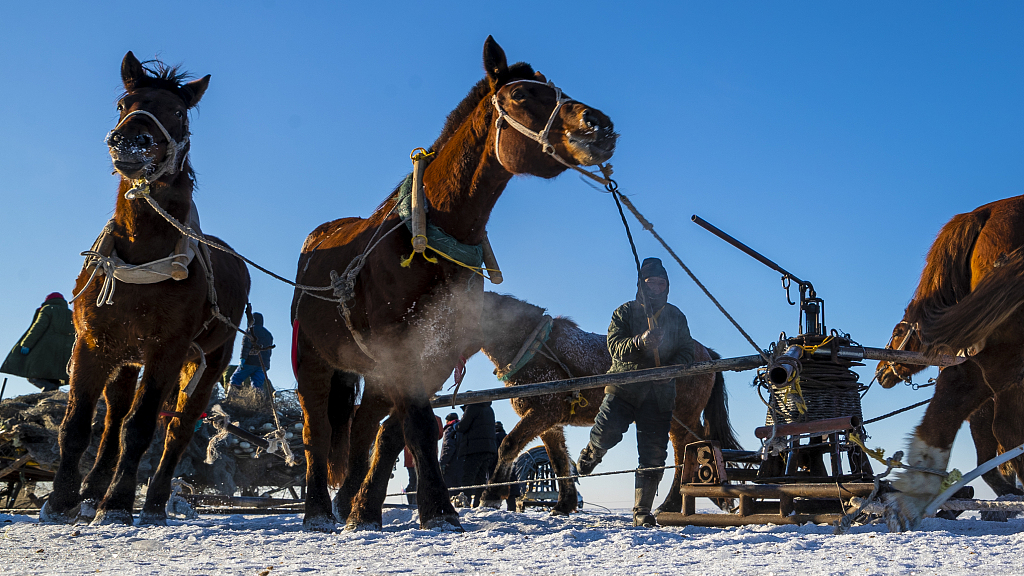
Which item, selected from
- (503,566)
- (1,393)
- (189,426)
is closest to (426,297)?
(503,566)

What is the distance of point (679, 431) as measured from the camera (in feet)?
27.3

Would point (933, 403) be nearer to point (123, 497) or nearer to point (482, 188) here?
point (482, 188)

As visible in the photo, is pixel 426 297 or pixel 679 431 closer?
pixel 426 297

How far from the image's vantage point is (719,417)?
885cm

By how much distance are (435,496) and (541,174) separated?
1748 mm

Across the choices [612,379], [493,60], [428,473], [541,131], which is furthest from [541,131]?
[428,473]

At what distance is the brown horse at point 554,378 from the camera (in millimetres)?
7887

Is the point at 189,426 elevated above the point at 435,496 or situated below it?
above

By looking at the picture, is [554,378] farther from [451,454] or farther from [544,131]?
[544,131]

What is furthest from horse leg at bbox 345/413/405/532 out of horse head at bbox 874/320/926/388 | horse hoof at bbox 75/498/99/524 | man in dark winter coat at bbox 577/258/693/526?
horse head at bbox 874/320/926/388

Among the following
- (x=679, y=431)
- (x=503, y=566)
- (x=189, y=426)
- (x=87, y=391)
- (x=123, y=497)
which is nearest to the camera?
(x=503, y=566)

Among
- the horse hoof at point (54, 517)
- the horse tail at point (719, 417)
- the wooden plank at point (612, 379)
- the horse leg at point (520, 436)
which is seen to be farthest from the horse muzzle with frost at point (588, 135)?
the horse tail at point (719, 417)

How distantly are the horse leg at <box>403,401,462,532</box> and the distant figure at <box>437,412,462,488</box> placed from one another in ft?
19.0

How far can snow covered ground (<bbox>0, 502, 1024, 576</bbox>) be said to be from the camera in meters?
2.41
